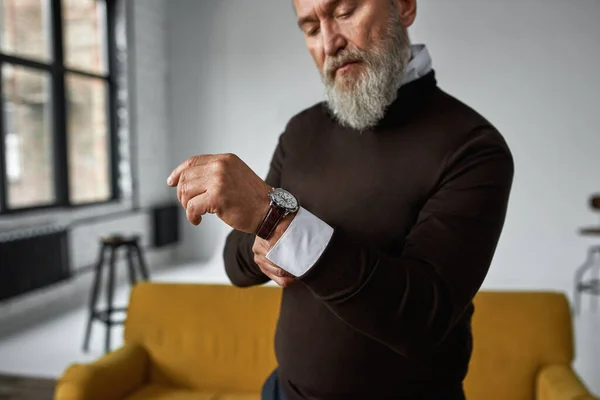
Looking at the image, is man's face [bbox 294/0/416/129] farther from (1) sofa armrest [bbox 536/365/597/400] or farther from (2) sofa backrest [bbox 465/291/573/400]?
(2) sofa backrest [bbox 465/291/573/400]

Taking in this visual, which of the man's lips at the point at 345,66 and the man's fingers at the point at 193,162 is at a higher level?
the man's lips at the point at 345,66

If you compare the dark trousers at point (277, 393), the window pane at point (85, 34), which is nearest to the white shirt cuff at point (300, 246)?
the dark trousers at point (277, 393)

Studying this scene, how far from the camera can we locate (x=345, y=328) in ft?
2.83

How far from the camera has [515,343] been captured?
70.3 inches

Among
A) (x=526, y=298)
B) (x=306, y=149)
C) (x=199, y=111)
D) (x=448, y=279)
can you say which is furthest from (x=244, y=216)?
(x=199, y=111)

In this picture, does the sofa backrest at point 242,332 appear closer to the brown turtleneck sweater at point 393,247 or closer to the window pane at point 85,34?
the brown turtleneck sweater at point 393,247

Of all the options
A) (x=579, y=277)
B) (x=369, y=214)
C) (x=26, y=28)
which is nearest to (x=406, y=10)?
(x=369, y=214)

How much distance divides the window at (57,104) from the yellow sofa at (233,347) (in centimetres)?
231

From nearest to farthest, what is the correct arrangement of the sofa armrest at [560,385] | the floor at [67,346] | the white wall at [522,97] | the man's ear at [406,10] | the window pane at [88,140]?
the man's ear at [406,10] < the sofa armrest at [560,385] < the floor at [67,346] < the white wall at [522,97] < the window pane at [88,140]

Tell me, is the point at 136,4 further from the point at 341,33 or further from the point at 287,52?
the point at 341,33

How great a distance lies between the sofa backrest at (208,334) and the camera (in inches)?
78.0

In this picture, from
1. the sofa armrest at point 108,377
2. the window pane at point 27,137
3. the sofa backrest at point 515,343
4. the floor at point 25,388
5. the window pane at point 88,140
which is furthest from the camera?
the window pane at point 88,140

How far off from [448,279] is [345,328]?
23cm

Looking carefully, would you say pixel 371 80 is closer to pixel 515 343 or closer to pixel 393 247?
pixel 393 247
